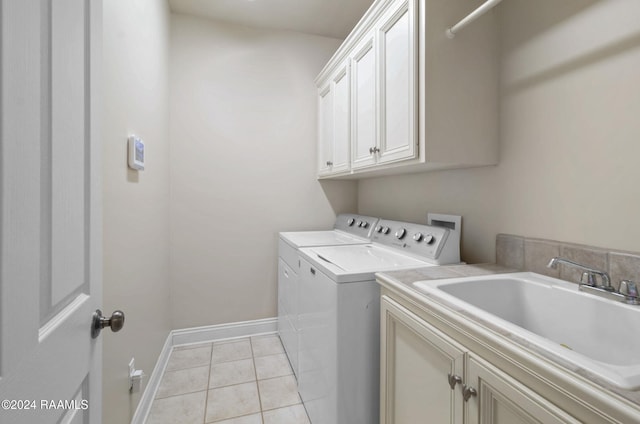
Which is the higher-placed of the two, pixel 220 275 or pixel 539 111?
pixel 539 111

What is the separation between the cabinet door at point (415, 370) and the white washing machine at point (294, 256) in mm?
855

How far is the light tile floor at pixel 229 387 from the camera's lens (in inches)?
64.6

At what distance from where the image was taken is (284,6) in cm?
228

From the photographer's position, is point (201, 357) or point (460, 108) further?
point (201, 357)

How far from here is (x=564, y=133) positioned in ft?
3.67

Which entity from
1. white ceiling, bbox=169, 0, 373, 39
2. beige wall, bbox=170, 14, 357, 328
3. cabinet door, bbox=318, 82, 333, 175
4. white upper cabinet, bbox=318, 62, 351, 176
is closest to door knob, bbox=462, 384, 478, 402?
white upper cabinet, bbox=318, 62, 351, 176

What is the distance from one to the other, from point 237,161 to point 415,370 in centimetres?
210

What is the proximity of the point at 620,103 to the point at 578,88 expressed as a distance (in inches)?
6.2

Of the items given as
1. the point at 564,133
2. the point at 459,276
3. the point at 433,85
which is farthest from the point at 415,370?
the point at 433,85

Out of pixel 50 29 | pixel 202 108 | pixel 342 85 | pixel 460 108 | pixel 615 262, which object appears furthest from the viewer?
pixel 202 108

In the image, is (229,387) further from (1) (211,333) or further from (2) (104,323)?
(2) (104,323)

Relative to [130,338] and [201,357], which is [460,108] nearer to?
[130,338]

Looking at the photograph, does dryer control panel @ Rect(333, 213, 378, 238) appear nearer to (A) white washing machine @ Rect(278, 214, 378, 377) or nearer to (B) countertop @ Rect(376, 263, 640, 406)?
(A) white washing machine @ Rect(278, 214, 378, 377)

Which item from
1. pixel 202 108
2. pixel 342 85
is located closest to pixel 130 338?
pixel 202 108
